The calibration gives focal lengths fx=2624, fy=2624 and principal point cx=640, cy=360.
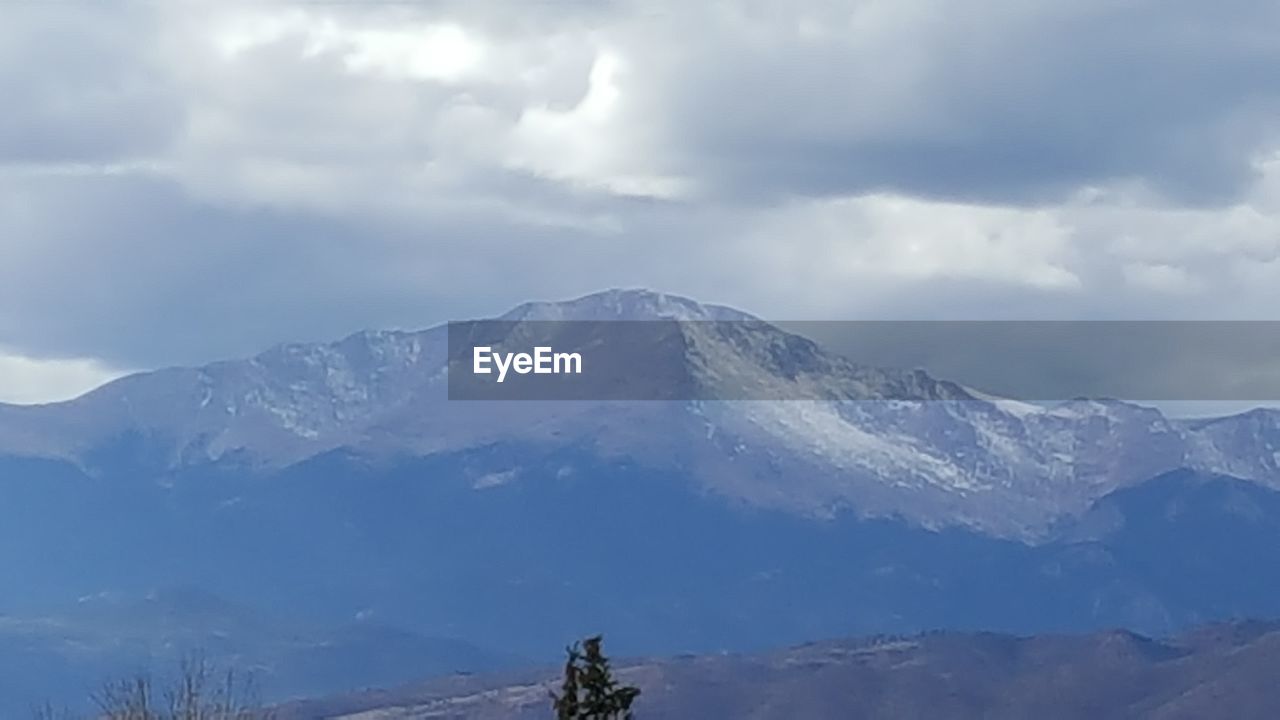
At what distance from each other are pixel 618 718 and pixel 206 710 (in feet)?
113

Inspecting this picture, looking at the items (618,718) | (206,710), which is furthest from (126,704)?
(618,718)

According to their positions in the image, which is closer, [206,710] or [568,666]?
[568,666]

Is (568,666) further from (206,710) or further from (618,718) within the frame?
(206,710)

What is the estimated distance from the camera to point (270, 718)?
79062mm

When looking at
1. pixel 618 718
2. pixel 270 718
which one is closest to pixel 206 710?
pixel 270 718

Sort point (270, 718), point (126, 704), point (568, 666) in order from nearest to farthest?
point (568, 666)
point (126, 704)
point (270, 718)

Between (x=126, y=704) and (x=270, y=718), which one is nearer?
(x=126, y=704)

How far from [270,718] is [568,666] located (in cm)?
Result: 3954

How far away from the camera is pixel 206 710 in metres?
74.9

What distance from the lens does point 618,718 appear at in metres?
42.9

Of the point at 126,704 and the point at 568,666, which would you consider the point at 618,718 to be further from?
the point at 126,704

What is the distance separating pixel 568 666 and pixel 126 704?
32.1m

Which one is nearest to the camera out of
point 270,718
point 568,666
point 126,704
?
point 568,666

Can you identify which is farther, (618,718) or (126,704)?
(126,704)
